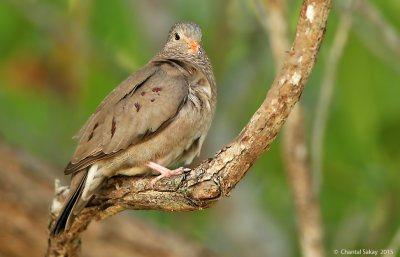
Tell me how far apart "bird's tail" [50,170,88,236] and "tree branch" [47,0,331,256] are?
8cm

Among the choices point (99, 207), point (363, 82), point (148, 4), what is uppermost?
point (148, 4)

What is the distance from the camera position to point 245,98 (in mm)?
7859

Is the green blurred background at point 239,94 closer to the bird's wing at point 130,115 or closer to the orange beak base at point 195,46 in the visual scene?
the orange beak base at point 195,46

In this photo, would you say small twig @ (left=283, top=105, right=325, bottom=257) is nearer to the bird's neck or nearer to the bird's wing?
the bird's neck

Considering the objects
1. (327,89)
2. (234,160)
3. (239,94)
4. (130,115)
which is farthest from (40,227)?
(234,160)

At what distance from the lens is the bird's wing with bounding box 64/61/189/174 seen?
4.81 m

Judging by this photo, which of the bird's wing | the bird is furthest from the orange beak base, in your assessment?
the bird's wing

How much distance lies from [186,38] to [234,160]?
213cm

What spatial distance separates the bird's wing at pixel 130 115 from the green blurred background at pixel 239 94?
6.63ft

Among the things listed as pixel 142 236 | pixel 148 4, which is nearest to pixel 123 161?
pixel 142 236

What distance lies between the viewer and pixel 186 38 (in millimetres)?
5945

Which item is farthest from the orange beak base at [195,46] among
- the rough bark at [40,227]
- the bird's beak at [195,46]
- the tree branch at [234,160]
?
the rough bark at [40,227]

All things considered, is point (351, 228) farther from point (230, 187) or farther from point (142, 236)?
point (230, 187)

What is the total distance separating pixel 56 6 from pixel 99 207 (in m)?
4.70
